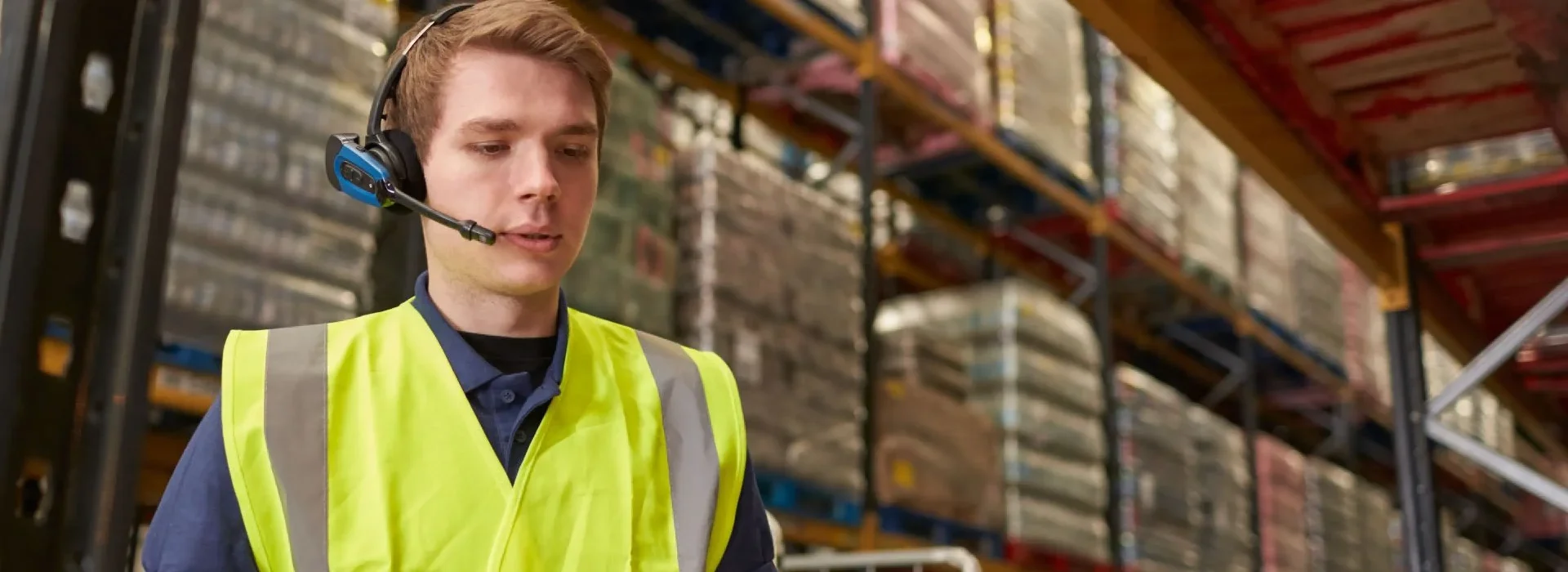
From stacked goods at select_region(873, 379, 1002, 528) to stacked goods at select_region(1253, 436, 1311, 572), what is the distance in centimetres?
277

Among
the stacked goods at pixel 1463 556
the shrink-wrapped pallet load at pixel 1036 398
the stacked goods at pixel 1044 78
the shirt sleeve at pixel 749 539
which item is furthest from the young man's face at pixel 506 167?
the stacked goods at pixel 1463 556

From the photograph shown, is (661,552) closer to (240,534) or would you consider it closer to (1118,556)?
(240,534)

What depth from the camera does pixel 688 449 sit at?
1149 millimetres

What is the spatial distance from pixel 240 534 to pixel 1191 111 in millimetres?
2004

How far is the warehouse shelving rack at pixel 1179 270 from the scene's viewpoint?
299cm

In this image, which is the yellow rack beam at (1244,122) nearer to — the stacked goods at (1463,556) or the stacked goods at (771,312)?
the stacked goods at (771,312)

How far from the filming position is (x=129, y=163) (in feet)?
6.24

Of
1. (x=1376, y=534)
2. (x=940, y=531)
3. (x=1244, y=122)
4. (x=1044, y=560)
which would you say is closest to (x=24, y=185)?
(x=1244, y=122)

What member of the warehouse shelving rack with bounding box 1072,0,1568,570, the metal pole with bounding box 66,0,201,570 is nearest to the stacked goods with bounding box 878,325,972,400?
the warehouse shelving rack with bounding box 1072,0,1568,570

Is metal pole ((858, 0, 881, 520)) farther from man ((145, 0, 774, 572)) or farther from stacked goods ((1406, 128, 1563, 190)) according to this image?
man ((145, 0, 774, 572))

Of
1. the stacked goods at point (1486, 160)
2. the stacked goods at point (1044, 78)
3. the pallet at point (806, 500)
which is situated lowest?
the pallet at point (806, 500)

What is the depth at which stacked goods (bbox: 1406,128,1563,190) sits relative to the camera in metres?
Result: 3.13

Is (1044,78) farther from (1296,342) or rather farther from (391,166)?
(391,166)

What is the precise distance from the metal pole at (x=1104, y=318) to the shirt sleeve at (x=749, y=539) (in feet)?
16.0
